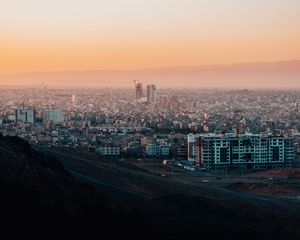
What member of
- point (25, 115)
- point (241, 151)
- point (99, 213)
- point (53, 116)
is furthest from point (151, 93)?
point (99, 213)

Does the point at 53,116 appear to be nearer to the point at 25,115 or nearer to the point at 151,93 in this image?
the point at 25,115

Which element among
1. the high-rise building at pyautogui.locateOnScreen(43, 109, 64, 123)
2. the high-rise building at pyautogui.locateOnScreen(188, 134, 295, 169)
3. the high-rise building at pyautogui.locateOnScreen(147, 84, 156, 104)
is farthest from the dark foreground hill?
the high-rise building at pyautogui.locateOnScreen(147, 84, 156, 104)

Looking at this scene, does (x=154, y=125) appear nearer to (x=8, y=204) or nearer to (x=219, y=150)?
(x=219, y=150)

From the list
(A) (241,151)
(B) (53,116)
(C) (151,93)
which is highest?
(C) (151,93)

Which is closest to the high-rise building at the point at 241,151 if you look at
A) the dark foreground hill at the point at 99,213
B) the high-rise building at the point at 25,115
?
the dark foreground hill at the point at 99,213

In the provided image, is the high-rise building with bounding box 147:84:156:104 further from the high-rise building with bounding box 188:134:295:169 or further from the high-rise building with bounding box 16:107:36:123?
the high-rise building with bounding box 188:134:295:169

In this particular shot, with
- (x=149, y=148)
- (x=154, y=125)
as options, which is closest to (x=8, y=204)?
(x=149, y=148)

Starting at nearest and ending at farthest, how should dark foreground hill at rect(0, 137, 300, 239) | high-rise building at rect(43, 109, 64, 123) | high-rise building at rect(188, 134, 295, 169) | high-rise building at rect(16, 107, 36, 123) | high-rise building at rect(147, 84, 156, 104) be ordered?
dark foreground hill at rect(0, 137, 300, 239)
high-rise building at rect(188, 134, 295, 169)
high-rise building at rect(16, 107, 36, 123)
high-rise building at rect(43, 109, 64, 123)
high-rise building at rect(147, 84, 156, 104)
